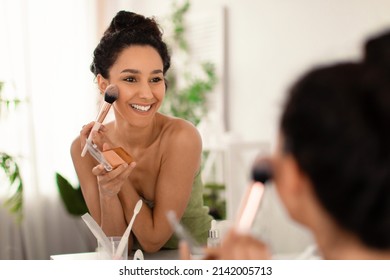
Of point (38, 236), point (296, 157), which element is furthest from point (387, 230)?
point (38, 236)

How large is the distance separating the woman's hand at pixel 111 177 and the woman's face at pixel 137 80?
0.25ft

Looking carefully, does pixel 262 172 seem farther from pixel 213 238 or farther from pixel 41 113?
pixel 41 113

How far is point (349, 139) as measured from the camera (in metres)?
0.41

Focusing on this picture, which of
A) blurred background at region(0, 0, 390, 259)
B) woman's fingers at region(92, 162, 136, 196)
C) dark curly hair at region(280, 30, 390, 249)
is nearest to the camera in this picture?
dark curly hair at region(280, 30, 390, 249)

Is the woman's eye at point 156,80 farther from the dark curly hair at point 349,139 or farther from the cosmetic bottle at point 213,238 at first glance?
the dark curly hair at point 349,139

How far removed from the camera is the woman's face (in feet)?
2.86

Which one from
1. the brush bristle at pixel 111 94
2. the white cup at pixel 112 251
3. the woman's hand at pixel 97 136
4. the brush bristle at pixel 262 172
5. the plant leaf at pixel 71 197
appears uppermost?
the brush bristle at pixel 111 94

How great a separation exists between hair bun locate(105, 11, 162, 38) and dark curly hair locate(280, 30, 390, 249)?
50 cm

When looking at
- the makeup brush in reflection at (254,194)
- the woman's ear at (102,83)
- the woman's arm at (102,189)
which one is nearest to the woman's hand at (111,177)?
the woman's arm at (102,189)

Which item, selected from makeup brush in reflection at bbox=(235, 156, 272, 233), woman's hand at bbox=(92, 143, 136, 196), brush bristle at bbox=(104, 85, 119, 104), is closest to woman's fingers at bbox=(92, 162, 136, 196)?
woman's hand at bbox=(92, 143, 136, 196)

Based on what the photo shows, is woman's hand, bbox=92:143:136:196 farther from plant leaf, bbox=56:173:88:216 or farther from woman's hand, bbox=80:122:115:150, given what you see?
plant leaf, bbox=56:173:88:216

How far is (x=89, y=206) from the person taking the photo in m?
0.93

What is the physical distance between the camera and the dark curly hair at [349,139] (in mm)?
406

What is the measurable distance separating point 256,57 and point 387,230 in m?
0.82
